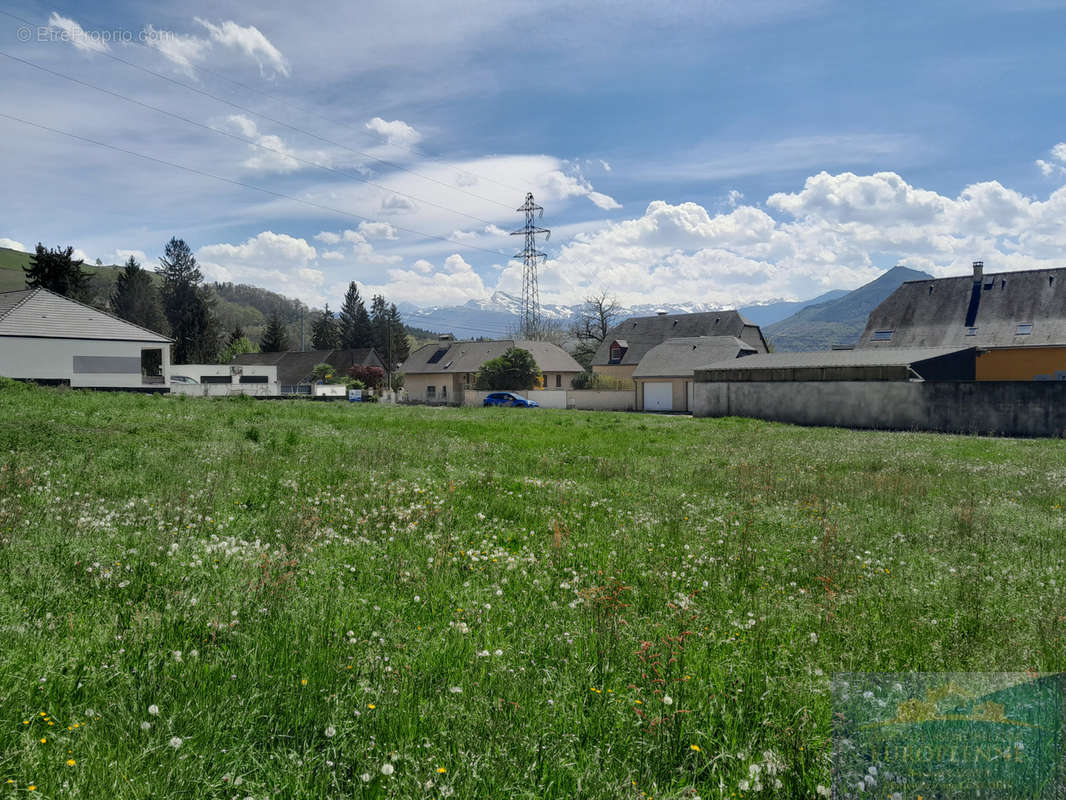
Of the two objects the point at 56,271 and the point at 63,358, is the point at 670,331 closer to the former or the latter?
the point at 63,358

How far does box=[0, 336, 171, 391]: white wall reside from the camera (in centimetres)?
3962

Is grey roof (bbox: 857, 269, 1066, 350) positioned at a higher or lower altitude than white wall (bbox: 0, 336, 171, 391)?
higher

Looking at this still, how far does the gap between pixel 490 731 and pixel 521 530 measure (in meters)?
4.81

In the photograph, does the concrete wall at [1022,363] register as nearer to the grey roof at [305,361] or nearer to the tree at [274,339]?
the grey roof at [305,361]

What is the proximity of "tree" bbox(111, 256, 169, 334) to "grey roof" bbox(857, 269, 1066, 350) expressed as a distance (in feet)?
279

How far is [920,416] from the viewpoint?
1196 inches

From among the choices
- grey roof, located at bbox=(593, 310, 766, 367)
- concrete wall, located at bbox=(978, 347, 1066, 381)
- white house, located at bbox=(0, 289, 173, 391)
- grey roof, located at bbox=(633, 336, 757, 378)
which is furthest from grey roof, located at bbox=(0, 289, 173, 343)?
concrete wall, located at bbox=(978, 347, 1066, 381)

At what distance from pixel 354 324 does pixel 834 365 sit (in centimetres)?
8185

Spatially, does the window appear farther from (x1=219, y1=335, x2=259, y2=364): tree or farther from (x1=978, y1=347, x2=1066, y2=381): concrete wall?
(x1=978, y1=347, x2=1066, y2=381): concrete wall

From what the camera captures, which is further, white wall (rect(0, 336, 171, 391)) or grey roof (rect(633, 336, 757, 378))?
grey roof (rect(633, 336, 757, 378))

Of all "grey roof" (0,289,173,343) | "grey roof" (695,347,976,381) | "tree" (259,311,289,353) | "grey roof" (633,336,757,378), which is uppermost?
"tree" (259,311,289,353)

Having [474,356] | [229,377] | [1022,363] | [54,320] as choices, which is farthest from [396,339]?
[1022,363]

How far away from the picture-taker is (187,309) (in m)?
87.6

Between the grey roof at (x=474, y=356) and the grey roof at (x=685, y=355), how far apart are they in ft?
50.5
